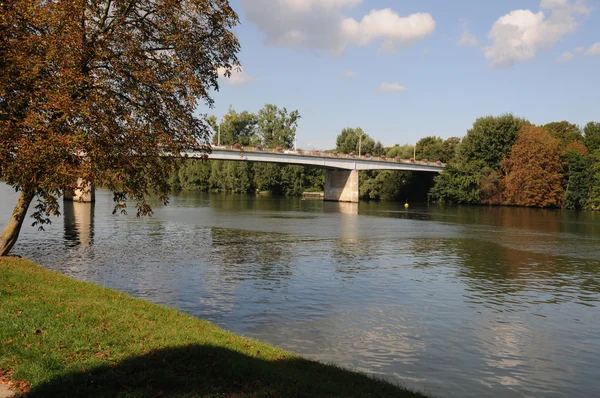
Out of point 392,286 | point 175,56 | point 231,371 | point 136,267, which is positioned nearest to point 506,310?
point 392,286

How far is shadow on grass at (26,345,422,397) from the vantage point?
26.5 ft

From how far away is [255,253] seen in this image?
111ft

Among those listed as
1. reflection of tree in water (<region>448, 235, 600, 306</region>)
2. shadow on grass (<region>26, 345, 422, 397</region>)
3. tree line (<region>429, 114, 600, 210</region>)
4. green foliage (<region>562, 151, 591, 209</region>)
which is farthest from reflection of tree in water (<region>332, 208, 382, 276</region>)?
green foliage (<region>562, 151, 591, 209</region>)

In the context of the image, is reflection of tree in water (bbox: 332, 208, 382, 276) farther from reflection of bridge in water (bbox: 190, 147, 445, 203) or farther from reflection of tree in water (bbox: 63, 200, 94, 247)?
reflection of bridge in water (bbox: 190, 147, 445, 203)

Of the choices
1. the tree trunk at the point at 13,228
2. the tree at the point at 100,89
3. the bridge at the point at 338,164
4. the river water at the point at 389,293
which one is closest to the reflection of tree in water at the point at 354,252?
the river water at the point at 389,293

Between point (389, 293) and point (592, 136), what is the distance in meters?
127

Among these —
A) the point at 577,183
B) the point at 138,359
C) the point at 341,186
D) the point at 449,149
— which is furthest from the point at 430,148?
the point at 138,359

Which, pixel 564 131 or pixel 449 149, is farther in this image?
pixel 449 149

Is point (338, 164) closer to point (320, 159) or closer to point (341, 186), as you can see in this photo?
point (320, 159)

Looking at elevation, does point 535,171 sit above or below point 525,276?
above

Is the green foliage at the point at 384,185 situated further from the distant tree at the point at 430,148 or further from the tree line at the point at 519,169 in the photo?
the distant tree at the point at 430,148

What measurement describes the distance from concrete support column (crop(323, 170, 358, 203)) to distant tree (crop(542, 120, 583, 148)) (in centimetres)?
5181

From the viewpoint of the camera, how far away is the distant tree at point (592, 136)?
125075mm

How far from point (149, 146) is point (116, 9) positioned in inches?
246
